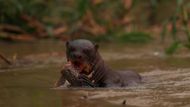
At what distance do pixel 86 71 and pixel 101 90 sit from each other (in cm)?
46

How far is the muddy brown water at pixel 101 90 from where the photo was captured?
17.1 feet

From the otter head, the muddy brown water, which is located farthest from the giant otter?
the muddy brown water

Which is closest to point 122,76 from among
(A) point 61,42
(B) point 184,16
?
(B) point 184,16

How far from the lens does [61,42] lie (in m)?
11.0

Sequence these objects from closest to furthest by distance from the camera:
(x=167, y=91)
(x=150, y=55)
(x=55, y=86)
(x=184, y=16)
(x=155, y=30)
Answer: (x=167, y=91), (x=55, y=86), (x=184, y=16), (x=150, y=55), (x=155, y=30)

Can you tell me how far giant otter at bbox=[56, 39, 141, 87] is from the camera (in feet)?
20.1

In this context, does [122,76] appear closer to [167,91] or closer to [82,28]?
[167,91]

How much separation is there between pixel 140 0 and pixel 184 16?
4752 mm

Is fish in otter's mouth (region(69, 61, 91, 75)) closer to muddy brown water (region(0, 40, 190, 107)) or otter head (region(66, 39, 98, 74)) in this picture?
otter head (region(66, 39, 98, 74))

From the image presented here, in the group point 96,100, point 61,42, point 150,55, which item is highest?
point 61,42

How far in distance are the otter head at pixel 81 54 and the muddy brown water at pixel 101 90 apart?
0.33 meters

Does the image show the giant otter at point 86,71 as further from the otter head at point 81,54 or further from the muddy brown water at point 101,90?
the muddy brown water at point 101,90

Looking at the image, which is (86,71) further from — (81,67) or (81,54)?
(81,54)

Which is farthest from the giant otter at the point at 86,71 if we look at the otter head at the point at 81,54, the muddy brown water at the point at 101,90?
the muddy brown water at the point at 101,90
